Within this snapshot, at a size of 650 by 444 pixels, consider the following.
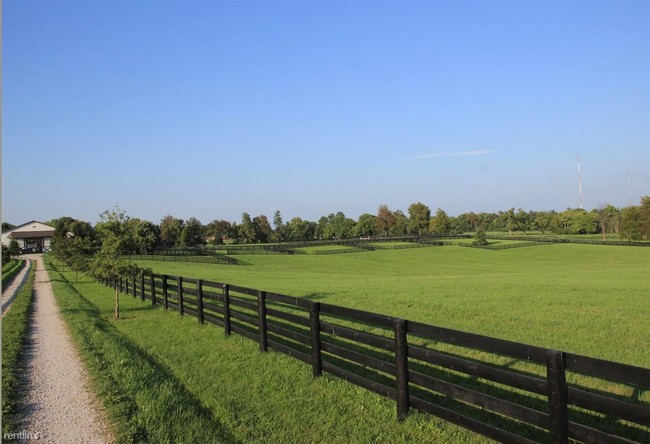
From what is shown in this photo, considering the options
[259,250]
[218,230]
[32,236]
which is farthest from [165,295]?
[218,230]

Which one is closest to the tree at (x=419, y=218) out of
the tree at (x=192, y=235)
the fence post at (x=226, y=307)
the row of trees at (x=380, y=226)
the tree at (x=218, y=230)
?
the row of trees at (x=380, y=226)

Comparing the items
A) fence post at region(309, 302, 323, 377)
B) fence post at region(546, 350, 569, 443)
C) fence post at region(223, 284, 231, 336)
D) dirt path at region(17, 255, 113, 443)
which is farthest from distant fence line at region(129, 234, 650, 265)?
fence post at region(546, 350, 569, 443)

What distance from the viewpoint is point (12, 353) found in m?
9.87

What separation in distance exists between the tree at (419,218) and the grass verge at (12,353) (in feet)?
490

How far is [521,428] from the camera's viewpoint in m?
5.48

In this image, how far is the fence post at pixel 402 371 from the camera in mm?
5707

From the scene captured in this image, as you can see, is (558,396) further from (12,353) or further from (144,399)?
(12,353)

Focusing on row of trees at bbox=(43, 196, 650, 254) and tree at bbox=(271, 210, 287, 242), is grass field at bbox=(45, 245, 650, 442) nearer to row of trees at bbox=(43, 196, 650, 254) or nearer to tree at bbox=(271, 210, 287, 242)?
row of trees at bbox=(43, 196, 650, 254)

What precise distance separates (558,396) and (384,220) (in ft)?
547

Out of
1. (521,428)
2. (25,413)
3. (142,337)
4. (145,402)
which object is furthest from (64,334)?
(521,428)

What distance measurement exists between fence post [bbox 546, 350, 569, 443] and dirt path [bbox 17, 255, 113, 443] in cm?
463

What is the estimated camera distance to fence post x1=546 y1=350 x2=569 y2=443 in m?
4.13

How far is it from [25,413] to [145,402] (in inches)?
62.1

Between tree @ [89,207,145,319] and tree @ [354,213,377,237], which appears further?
tree @ [354,213,377,237]
